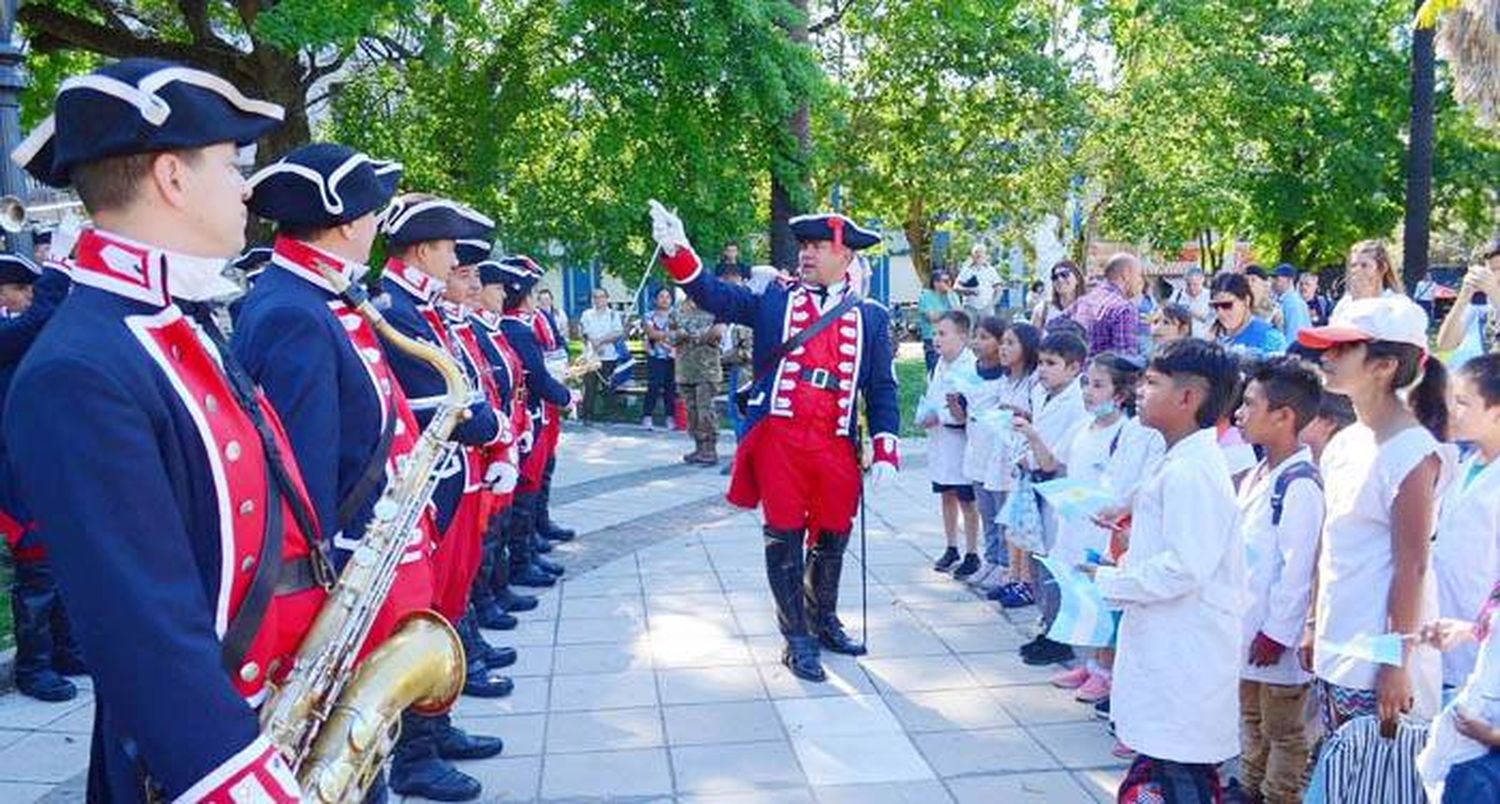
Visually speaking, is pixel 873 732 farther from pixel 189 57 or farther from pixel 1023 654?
pixel 189 57

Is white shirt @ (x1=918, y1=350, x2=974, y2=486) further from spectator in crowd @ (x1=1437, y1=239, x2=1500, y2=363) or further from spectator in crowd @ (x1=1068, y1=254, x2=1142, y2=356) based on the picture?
spectator in crowd @ (x1=1437, y1=239, x2=1500, y2=363)

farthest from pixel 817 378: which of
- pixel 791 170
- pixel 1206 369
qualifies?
pixel 791 170

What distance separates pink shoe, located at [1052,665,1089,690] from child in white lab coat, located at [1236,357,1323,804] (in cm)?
152

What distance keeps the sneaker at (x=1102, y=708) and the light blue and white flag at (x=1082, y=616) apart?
1.52 metres

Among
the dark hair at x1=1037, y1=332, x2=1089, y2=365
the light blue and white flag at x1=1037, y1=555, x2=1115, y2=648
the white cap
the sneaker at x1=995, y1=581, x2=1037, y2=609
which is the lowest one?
the sneaker at x1=995, y1=581, x2=1037, y2=609

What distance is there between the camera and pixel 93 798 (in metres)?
2.35

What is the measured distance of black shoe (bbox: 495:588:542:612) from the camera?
24.7 feet

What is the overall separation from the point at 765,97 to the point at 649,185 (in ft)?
4.85

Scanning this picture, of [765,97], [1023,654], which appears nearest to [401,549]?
[1023,654]

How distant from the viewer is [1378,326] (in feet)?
11.9

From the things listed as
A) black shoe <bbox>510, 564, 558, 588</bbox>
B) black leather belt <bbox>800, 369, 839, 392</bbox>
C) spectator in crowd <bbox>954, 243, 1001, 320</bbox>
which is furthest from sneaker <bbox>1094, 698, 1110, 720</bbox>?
spectator in crowd <bbox>954, 243, 1001, 320</bbox>

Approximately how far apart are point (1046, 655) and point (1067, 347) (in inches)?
65.0

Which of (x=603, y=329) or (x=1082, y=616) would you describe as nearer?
(x=1082, y=616)

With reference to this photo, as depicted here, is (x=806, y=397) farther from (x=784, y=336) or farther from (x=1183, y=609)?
(x=1183, y=609)
